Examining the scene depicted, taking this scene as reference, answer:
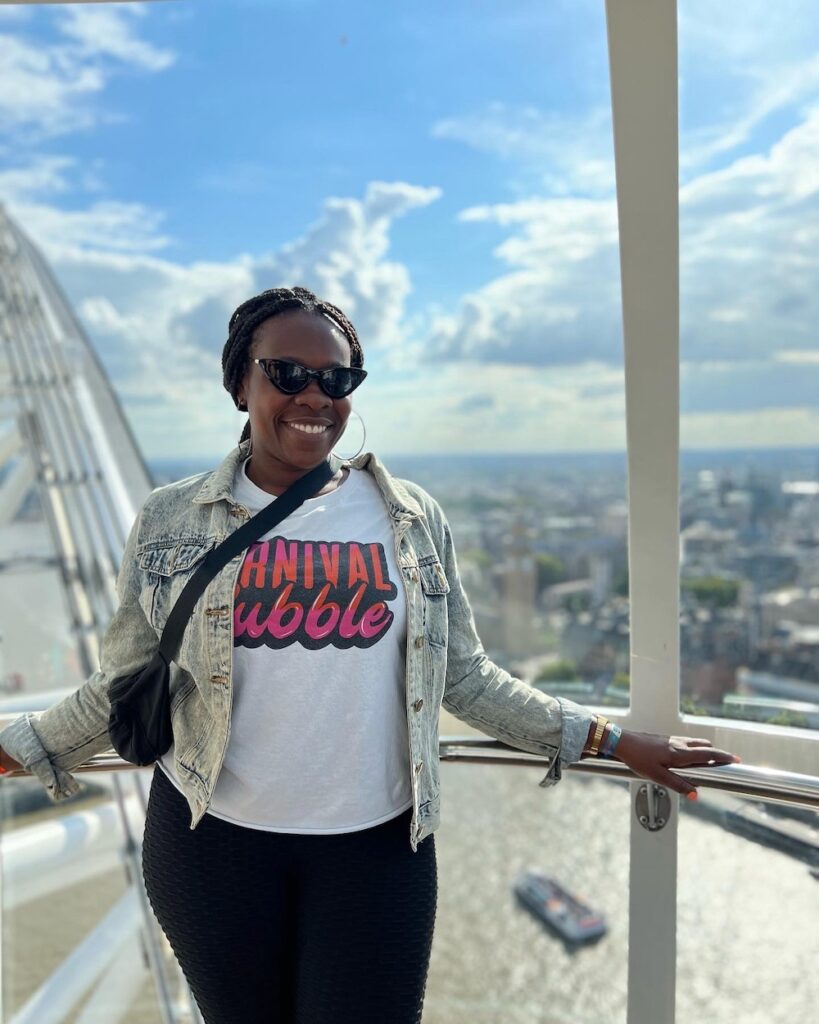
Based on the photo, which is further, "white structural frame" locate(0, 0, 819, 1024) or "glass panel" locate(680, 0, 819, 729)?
"glass panel" locate(680, 0, 819, 729)

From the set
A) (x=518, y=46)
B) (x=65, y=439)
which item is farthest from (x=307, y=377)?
(x=518, y=46)

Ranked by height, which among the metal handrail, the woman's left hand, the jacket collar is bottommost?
the metal handrail

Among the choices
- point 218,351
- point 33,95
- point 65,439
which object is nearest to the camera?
point 218,351

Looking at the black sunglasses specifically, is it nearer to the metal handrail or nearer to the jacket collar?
the jacket collar

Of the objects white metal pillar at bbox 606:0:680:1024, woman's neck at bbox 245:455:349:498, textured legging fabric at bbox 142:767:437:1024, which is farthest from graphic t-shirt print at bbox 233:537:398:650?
white metal pillar at bbox 606:0:680:1024

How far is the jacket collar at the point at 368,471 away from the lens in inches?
48.1

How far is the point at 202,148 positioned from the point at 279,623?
3373 centimetres

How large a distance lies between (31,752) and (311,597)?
0.50 m

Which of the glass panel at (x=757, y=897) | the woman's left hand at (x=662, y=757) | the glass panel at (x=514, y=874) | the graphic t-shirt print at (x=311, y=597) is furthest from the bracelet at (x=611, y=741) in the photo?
the glass panel at (x=514, y=874)

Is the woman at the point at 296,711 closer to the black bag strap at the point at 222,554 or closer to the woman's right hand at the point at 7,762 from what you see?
the black bag strap at the point at 222,554

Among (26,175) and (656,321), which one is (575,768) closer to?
(656,321)

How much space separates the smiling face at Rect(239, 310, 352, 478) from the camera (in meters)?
1.20

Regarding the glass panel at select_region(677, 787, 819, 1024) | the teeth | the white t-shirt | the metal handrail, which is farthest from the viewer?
the glass panel at select_region(677, 787, 819, 1024)

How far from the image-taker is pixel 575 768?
1.42m
